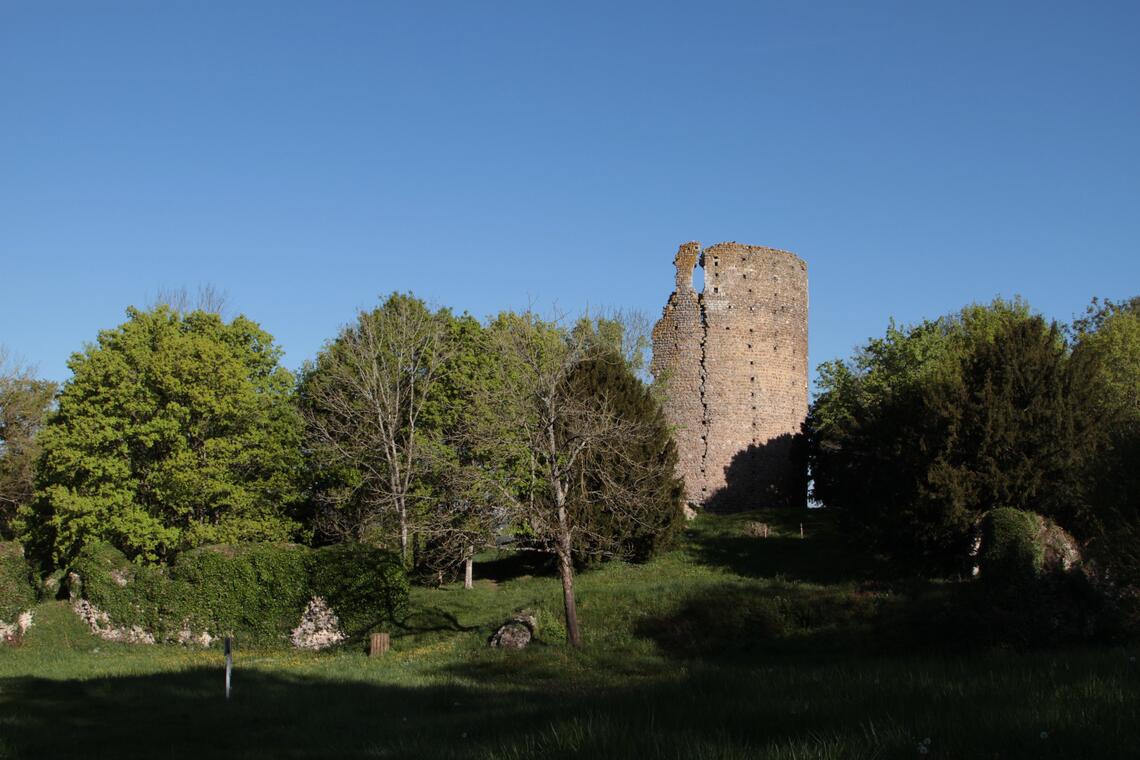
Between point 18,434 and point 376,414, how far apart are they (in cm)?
2207

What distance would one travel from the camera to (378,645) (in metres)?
24.4

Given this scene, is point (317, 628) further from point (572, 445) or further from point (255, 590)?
point (572, 445)

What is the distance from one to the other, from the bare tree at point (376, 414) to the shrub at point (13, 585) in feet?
32.6

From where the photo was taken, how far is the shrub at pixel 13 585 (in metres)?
29.7

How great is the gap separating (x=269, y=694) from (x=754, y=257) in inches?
1463

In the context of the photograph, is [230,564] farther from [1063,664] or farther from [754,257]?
[754,257]

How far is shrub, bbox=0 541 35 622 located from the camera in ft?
97.3

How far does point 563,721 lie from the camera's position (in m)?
8.31

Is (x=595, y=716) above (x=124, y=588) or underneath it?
above

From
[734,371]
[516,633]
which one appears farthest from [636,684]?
[734,371]

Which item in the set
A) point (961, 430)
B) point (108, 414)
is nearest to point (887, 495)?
point (961, 430)

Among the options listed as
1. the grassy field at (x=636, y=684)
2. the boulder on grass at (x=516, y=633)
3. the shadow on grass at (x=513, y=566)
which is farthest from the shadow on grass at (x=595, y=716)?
the shadow on grass at (x=513, y=566)

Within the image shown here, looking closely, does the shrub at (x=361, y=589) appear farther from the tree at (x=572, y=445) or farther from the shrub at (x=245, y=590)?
the tree at (x=572, y=445)

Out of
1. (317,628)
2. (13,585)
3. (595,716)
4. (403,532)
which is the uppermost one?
(403,532)
